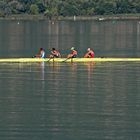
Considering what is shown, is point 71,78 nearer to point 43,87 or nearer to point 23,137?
point 43,87

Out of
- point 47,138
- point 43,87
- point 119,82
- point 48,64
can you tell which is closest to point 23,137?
point 47,138

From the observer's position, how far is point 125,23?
199000 millimetres

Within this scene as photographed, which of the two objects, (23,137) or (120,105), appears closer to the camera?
(23,137)

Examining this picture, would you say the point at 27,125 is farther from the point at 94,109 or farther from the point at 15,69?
the point at 15,69

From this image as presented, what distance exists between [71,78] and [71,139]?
19862 millimetres

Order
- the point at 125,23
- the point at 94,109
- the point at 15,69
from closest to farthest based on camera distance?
the point at 94,109 → the point at 15,69 → the point at 125,23

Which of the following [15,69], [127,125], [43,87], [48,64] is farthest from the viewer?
[48,64]

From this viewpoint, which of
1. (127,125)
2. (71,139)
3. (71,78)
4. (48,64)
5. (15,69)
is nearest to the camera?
(71,139)

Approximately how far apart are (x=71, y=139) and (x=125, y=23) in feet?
560

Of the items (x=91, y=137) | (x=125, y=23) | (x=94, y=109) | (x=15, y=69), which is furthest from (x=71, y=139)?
(x=125, y=23)

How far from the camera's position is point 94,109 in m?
35.8

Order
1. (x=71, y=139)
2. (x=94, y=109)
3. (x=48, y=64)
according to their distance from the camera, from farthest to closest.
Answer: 1. (x=48, y=64)
2. (x=94, y=109)
3. (x=71, y=139)

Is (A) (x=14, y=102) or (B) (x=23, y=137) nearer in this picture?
(B) (x=23, y=137)

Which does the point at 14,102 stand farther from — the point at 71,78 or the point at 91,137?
the point at 71,78
